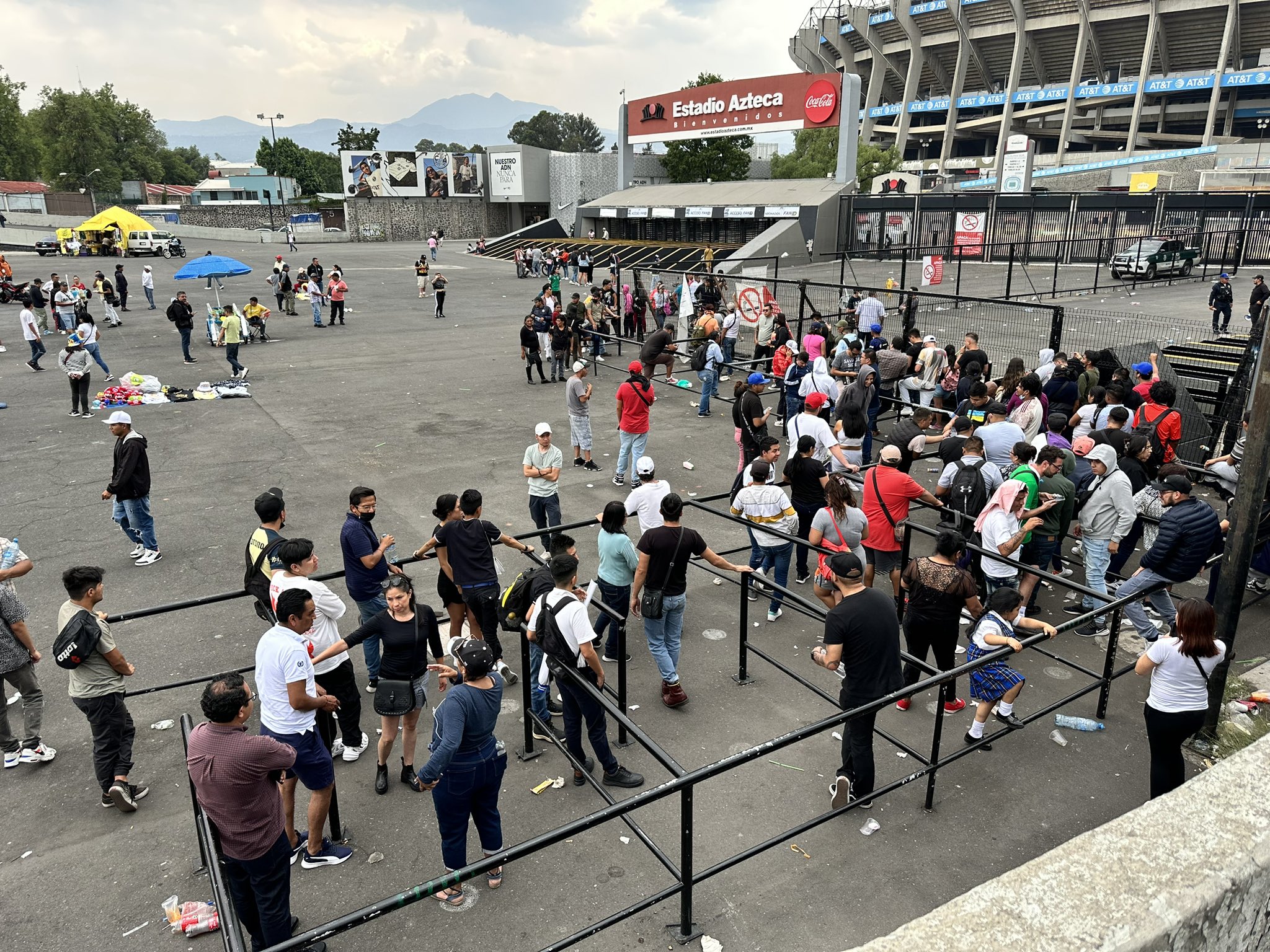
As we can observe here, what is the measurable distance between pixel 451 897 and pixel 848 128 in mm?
41343

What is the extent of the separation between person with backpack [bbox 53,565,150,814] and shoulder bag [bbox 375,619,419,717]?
68.2 inches

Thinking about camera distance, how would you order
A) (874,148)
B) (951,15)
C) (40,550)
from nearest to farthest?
1. (40,550)
2. (874,148)
3. (951,15)

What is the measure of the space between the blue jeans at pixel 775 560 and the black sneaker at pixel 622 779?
8.99ft

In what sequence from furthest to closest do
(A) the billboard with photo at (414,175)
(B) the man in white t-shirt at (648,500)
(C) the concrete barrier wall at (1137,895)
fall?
(A) the billboard with photo at (414,175), (B) the man in white t-shirt at (648,500), (C) the concrete barrier wall at (1137,895)

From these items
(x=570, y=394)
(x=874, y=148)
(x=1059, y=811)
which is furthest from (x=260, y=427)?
(x=874, y=148)

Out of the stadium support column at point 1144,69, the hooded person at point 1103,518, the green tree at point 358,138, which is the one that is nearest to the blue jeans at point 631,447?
the hooded person at point 1103,518

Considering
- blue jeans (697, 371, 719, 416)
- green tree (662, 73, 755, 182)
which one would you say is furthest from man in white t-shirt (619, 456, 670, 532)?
green tree (662, 73, 755, 182)

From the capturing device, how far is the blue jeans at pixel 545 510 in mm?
9211

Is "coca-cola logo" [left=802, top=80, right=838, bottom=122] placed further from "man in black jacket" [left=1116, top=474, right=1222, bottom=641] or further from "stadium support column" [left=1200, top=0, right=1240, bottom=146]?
"stadium support column" [left=1200, top=0, right=1240, bottom=146]

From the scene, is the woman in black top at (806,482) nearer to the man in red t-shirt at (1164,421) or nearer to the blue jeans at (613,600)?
the blue jeans at (613,600)

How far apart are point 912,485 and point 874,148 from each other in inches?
2500

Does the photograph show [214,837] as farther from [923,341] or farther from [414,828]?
[923,341]

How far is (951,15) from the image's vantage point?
78.1m

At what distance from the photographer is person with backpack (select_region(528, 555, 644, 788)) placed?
205 inches
